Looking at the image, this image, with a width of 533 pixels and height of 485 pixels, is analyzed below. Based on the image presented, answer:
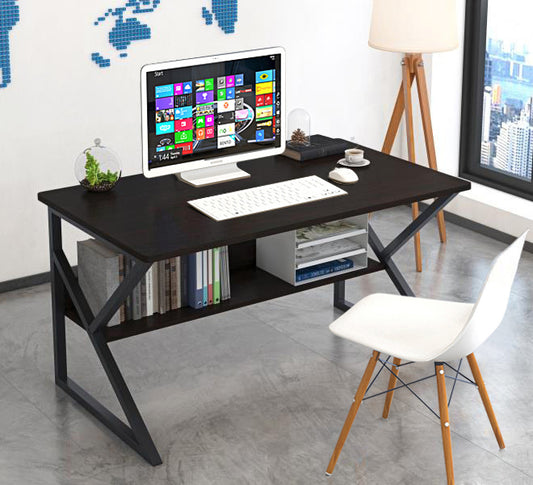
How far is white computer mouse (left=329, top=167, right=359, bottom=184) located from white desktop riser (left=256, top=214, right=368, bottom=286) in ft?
0.82

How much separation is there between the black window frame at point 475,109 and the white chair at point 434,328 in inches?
92.8

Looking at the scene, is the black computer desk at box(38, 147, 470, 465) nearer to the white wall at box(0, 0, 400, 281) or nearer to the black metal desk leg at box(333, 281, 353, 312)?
the black metal desk leg at box(333, 281, 353, 312)

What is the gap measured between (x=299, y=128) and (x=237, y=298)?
2.90 feet

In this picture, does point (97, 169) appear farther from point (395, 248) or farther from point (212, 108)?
point (395, 248)

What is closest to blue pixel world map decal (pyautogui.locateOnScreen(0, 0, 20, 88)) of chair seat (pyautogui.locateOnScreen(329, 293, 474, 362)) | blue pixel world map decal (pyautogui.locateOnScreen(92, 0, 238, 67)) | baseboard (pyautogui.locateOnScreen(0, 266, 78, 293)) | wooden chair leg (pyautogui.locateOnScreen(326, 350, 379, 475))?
blue pixel world map decal (pyautogui.locateOnScreen(92, 0, 238, 67))

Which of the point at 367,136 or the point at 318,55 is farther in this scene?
the point at 367,136

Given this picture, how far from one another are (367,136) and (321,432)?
8.58ft

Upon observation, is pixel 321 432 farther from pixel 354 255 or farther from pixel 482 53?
pixel 482 53

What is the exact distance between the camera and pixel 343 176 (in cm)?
388

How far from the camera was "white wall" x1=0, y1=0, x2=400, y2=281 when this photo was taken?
463 cm

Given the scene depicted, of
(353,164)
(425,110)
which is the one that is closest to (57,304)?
(353,164)

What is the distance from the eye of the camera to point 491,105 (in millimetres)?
5746

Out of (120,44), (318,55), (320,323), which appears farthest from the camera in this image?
(318,55)

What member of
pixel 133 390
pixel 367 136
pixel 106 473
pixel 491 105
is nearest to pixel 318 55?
pixel 367 136
